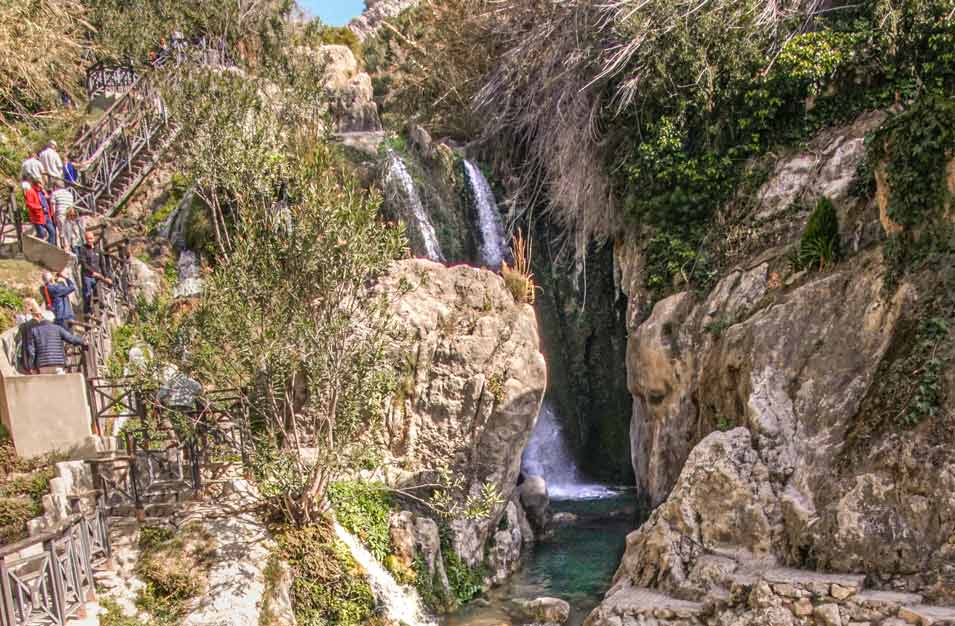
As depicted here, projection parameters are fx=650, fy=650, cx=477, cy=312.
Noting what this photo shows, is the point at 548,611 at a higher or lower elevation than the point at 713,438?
lower

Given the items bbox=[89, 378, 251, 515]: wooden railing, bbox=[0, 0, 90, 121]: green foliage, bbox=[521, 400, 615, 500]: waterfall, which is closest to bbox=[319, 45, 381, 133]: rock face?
bbox=[0, 0, 90, 121]: green foliage

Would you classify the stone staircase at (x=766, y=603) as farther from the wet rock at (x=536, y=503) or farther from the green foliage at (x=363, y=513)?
the wet rock at (x=536, y=503)

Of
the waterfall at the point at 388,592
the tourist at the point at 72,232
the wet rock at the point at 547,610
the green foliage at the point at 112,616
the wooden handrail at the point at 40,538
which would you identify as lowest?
the wet rock at the point at 547,610

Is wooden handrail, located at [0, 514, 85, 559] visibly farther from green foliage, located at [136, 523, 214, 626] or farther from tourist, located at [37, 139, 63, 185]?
tourist, located at [37, 139, 63, 185]

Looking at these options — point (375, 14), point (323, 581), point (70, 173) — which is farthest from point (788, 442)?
point (375, 14)

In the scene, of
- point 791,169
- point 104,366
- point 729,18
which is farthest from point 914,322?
point 104,366

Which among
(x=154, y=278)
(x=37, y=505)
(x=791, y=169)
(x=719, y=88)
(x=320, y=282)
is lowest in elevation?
(x=37, y=505)

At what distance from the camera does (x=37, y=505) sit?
820 centimetres

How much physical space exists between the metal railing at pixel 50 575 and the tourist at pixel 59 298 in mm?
3477

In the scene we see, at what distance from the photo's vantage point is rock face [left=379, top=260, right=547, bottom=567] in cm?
1138

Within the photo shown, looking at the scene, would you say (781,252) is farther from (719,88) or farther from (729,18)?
(729,18)

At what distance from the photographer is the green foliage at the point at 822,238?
1001cm

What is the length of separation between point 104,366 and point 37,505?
3.24 m

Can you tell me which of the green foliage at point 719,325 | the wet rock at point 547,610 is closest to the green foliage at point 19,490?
the wet rock at point 547,610
